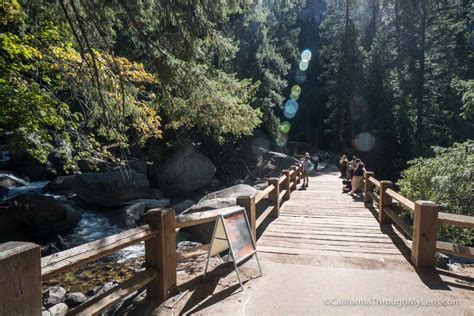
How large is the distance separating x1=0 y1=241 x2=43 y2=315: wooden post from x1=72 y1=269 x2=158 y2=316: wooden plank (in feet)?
2.39

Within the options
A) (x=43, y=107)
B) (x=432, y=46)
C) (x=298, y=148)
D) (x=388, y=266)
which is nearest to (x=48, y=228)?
(x=43, y=107)

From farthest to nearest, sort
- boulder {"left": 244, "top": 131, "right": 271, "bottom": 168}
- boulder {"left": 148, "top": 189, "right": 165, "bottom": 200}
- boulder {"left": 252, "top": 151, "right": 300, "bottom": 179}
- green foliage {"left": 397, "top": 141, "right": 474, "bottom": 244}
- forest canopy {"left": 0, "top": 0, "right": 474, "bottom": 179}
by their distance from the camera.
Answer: boulder {"left": 244, "top": 131, "right": 271, "bottom": 168} → boulder {"left": 252, "top": 151, "right": 300, "bottom": 179} → boulder {"left": 148, "top": 189, "right": 165, "bottom": 200} → green foliage {"left": 397, "top": 141, "right": 474, "bottom": 244} → forest canopy {"left": 0, "top": 0, "right": 474, "bottom": 179}

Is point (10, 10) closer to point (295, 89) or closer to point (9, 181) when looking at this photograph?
point (9, 181)

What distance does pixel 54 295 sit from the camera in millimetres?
6883

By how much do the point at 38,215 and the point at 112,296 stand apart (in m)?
10.5

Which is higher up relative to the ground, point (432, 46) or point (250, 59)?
point (432, 46)

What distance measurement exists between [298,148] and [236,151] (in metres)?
12.3

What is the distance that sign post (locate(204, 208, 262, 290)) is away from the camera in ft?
13.5

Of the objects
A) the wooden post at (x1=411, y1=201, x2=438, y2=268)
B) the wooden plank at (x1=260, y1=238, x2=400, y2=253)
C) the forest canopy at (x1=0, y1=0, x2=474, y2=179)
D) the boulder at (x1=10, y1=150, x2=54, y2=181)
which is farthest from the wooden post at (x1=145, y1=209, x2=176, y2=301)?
the boulder at (x1=10, y1=150, x2=54, y2=181)

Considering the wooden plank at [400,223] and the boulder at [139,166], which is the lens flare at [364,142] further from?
the wooden plank at [400,223]

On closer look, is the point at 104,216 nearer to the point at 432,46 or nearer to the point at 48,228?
the point at 48,228

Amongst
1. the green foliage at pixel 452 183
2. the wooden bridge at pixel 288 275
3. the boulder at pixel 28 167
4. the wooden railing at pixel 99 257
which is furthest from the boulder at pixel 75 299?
the boulder at pixel 28 167

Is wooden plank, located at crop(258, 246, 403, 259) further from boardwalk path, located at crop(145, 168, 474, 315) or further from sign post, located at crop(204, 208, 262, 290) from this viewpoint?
sign post, located at crop(204, 208, 262, 290)

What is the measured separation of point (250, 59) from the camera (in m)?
23.7
